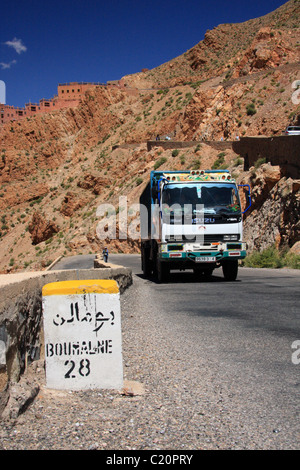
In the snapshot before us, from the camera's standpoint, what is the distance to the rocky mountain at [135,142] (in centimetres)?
4750

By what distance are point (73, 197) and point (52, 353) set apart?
6508cm

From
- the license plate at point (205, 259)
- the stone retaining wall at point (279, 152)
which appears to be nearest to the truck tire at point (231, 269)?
the license plate at point (205, 259)

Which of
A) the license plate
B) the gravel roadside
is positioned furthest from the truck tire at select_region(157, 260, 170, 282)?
the gravel roadside

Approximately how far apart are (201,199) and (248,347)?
9.38 meters

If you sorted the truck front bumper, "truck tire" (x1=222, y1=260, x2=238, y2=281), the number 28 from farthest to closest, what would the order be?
"truck tire" (x1=222, y1=260, x2=238, y2=281) < the truck front bumper < the number 28

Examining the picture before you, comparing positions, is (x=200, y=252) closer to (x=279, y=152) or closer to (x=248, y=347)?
(x=248, y=347)

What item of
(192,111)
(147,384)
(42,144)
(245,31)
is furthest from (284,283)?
(245,31)

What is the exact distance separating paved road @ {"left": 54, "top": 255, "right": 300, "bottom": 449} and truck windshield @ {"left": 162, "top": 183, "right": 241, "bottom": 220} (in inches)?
140

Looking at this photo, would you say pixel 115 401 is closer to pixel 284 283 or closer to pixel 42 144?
pixel 284 283

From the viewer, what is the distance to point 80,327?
4332mm

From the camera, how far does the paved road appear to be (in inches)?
150

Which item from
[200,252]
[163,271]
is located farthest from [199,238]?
[163,271]

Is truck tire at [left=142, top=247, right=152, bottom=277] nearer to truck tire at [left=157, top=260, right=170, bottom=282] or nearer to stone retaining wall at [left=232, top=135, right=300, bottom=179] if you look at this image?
truck tire at [left=157, top=260, right=170, bottom=282]
